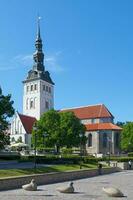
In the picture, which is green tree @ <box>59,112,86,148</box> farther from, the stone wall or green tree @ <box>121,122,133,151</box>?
the stone wall

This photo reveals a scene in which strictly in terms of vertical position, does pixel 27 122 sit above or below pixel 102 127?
above

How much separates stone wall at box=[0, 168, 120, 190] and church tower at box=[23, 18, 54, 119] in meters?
78.4

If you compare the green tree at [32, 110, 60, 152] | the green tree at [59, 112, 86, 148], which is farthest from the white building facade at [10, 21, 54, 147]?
the green tree at [59, 112, 86, 148]

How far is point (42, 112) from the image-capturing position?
123 metres

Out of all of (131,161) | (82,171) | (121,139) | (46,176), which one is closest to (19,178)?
(46,176)

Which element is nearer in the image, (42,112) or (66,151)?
(66,151)

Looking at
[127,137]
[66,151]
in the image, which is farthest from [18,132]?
[127,137]

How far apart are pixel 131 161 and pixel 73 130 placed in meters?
21.3

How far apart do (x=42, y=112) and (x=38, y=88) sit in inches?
279

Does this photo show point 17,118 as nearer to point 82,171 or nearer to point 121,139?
point 121,139

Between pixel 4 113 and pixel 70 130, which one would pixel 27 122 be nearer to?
pixel 70 130

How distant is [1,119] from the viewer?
47094 mm

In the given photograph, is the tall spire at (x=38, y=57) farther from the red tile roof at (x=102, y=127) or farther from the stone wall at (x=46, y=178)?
the stone wall at (x=46, y=178)

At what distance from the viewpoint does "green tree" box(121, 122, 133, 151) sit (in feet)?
317
